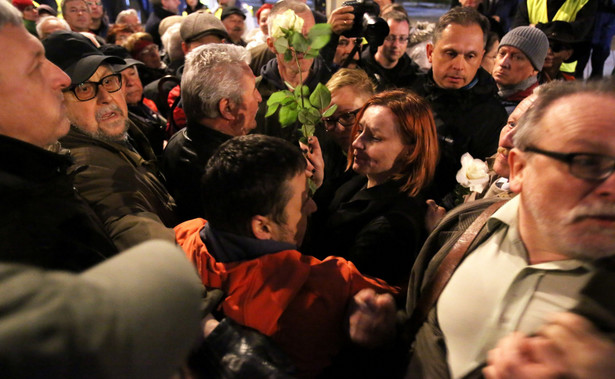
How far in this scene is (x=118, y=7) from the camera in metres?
7.99

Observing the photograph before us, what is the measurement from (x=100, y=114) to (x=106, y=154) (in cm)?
30

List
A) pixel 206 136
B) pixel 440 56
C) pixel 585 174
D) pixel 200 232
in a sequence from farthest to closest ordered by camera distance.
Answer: pixel 440 56 < pixel 206 136 < pixel 200 232 < pixel 585 174

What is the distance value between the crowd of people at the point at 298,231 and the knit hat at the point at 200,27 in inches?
37.5

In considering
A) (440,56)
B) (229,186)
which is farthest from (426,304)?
(440,56)

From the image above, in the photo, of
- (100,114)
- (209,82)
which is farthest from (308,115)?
(100,114)

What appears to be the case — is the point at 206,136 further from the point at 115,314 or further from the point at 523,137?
the point at 115,314

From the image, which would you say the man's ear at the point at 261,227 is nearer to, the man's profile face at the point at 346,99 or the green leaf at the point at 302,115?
the green leaf at the point at 302,115

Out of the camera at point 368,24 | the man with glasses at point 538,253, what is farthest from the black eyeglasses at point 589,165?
the camera at point 368,24

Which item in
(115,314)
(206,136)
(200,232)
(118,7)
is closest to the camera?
(115,314)

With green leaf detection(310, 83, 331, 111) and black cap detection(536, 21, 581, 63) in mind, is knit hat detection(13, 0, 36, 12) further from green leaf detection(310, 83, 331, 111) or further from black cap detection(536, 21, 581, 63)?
black cap detection(536, 21, 581, 63)

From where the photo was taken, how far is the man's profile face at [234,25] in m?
4.88

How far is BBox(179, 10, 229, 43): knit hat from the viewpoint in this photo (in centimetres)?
346

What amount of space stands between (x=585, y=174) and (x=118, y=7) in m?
9.00

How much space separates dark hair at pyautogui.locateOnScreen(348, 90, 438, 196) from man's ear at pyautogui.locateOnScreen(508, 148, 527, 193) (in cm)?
57
